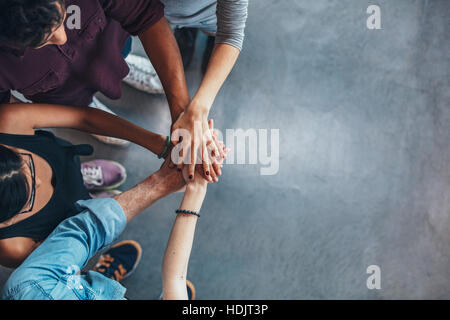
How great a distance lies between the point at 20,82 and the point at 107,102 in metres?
0.96

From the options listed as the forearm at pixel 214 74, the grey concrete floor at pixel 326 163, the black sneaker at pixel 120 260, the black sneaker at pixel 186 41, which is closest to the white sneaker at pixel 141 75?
the grey concrete floor at pixel 326 163

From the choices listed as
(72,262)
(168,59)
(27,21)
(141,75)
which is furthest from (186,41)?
(72,262)

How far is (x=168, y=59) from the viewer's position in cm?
127

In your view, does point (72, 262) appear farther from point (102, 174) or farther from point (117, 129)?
point (102, 174)

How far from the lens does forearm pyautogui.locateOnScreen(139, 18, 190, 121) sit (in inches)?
48.5

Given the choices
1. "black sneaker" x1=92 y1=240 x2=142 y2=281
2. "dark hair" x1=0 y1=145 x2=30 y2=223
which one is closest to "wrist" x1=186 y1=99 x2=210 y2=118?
"dark hair" x1=0 y1=145 x2=30 y2=223

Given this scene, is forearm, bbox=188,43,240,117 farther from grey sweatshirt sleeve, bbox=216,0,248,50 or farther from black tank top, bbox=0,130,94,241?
black tank top, bbox=0,130,94,241

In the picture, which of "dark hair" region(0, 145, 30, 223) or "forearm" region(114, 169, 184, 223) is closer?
"dark hair" region(0, 145, 30, 223)

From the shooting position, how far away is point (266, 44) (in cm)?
207

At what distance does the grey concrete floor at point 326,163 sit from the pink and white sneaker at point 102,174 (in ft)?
0.28

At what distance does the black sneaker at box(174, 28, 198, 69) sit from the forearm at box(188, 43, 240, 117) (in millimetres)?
802

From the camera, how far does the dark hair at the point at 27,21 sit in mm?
781

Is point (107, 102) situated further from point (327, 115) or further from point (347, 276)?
point (347, 276)

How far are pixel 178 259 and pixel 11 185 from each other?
61 centimetres
